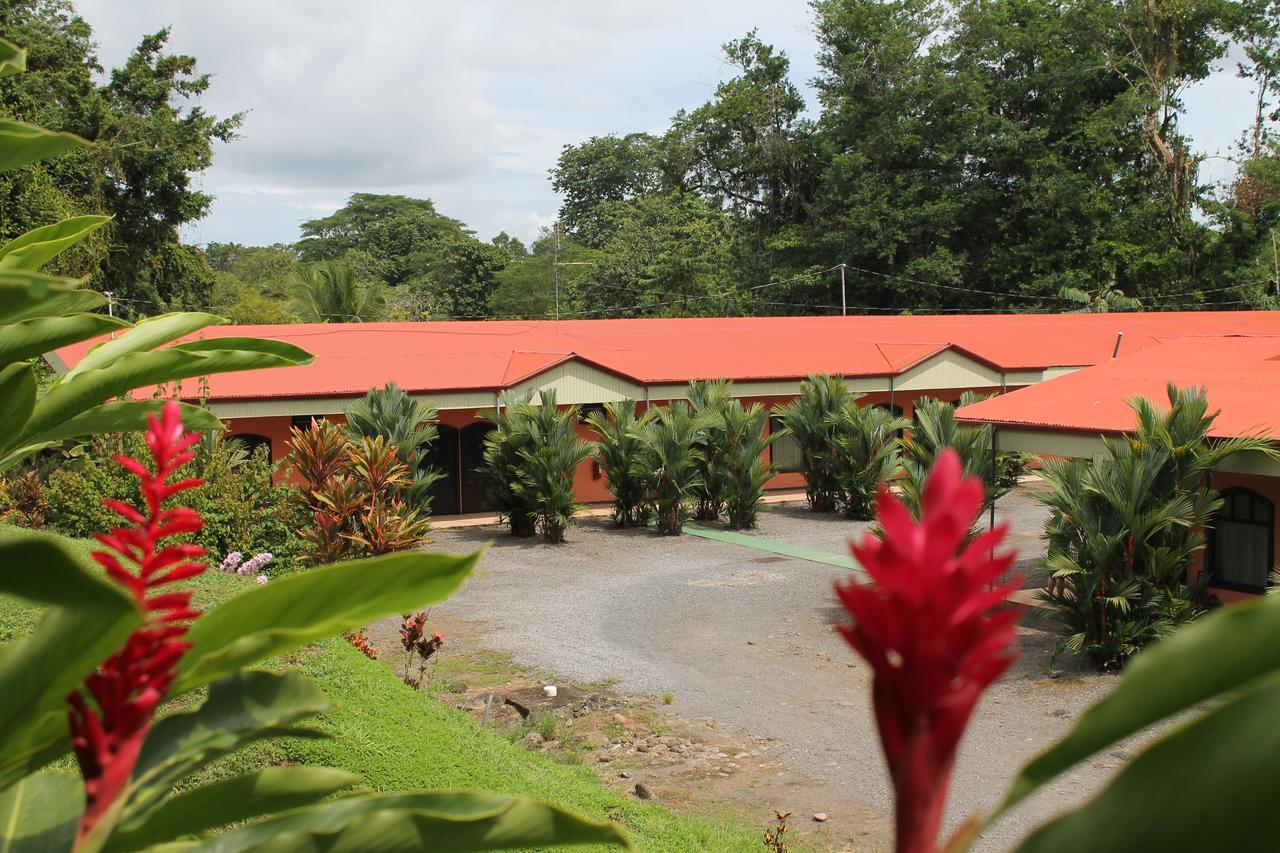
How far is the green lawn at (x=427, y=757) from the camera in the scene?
306 inches

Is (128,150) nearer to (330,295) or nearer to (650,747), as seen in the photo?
(330,295)

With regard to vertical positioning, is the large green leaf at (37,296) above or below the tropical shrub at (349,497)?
above

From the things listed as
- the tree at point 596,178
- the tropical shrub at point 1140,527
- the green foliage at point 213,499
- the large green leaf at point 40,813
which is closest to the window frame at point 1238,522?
the tropical shrub at point 1140,527

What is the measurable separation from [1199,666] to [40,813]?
1293mm

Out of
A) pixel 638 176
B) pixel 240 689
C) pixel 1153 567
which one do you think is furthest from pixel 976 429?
pixel 638 176

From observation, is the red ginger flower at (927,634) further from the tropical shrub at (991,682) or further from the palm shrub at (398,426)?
the palm shrub at (398,426)

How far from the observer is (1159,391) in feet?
53.4

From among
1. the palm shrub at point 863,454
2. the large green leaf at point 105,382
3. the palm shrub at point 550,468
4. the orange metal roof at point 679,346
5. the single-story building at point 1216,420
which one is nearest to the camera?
the large green leaf at point 105,382

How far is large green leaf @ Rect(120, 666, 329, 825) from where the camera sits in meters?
1.25

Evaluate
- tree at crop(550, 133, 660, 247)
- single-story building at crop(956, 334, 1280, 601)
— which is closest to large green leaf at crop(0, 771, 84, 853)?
single-story building at crop(956, 334, 1280, 601)

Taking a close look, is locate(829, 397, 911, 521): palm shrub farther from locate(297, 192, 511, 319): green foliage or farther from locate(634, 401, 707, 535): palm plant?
locate(297, 192, 511, 319): green foliage

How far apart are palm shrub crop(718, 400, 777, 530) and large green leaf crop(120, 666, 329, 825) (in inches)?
817

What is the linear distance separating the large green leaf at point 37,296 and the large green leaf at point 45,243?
0.47 feet

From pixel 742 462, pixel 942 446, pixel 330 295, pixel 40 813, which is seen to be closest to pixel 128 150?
pixel 330 295
